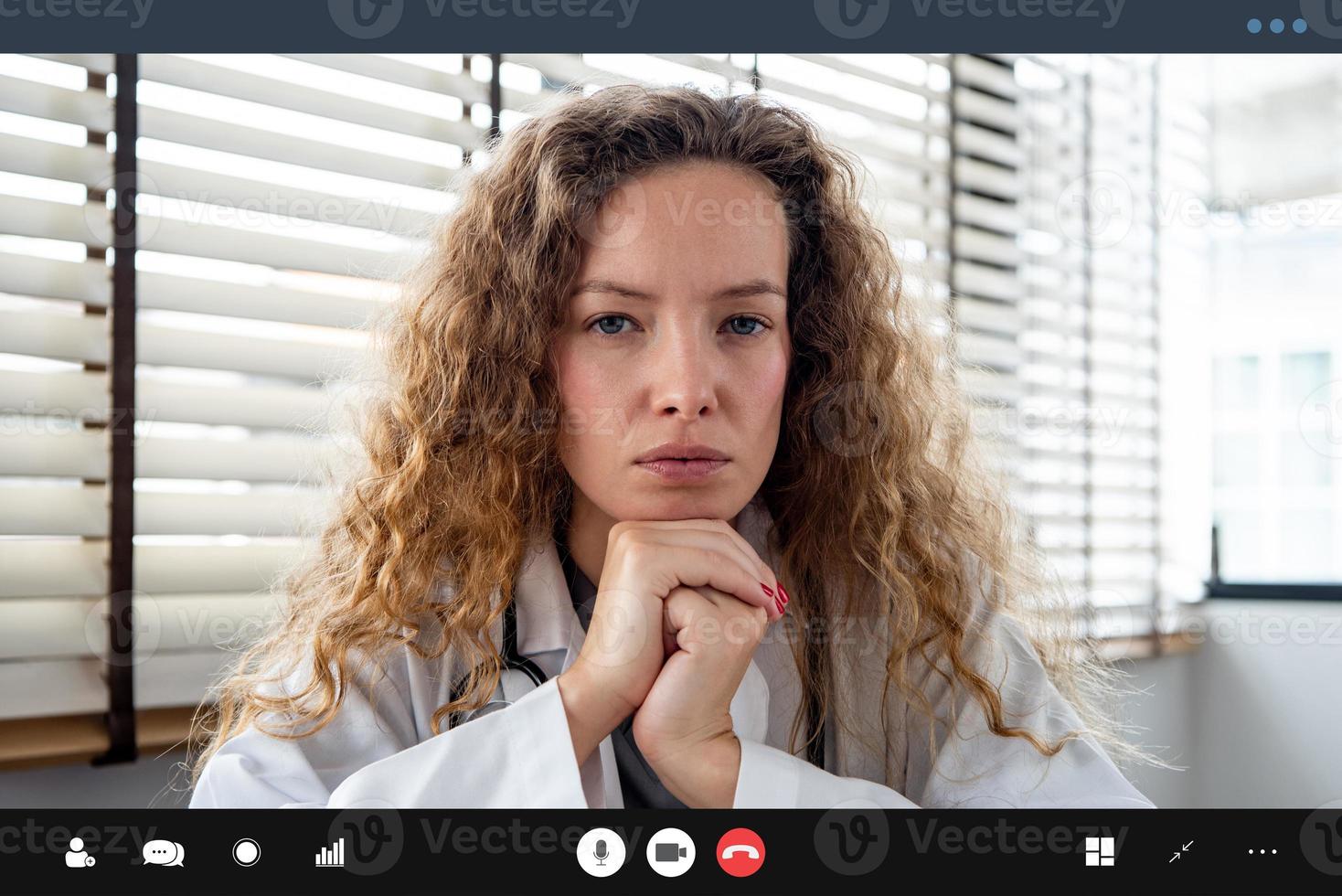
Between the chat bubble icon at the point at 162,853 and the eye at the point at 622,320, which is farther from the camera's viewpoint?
the eye at the point at 622,320

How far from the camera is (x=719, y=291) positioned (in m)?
0.79

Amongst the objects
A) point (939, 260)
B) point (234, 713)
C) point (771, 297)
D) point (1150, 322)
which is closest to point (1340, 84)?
point (1150, 322)

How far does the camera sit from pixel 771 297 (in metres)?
0.83

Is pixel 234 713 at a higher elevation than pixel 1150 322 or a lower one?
lower

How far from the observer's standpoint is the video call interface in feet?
1.51

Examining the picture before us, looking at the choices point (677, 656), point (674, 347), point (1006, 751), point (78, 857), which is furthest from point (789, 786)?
point (78, 857)

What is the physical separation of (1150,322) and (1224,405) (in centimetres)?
21

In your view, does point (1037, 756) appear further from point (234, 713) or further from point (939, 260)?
point (939, 260)

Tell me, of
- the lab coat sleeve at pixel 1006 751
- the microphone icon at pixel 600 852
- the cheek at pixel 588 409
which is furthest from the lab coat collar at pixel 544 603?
the microphone icon at pixel 600 852

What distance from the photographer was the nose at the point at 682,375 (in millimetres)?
756

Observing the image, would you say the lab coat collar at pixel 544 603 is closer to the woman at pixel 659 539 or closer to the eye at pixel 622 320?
the woman at pixel 659 539

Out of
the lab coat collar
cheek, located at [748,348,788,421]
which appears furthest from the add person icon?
cheek, located at [748,348,788,421]

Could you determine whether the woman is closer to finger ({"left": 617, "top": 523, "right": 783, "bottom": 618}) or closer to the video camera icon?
finger ({"left": 617, "top": 523, "right": 783, "bottom": 618})

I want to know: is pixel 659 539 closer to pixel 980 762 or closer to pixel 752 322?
pixel 752 322
